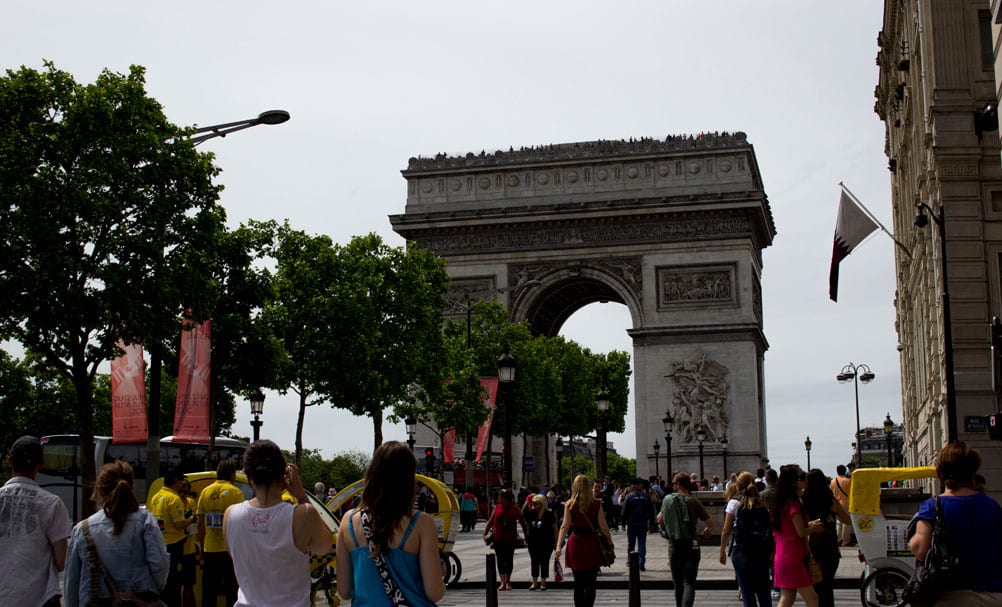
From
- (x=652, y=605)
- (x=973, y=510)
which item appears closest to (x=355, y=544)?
(x=973, y=510)

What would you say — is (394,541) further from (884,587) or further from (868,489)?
(884,587)

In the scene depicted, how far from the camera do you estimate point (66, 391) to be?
75.2 metres

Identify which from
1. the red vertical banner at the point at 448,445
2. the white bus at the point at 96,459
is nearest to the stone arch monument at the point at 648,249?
the red vertical banner at the point at 448,445

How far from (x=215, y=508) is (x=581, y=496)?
4.04 m

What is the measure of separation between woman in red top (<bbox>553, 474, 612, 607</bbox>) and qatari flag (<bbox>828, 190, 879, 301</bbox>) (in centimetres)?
2245

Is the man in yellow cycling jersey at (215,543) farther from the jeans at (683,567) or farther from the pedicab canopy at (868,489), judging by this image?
the pedicab canopy at (868,489)

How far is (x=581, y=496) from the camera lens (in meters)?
14.4

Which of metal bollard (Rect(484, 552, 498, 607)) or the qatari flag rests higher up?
the qatari flag

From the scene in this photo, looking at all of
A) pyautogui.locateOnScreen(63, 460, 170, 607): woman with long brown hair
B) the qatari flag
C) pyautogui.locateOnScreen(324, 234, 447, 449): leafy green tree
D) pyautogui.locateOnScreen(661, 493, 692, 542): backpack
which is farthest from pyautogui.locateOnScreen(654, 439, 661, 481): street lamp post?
pyautogui.locateOnScreen(63, 460, 170, 607): woman with long brown hair

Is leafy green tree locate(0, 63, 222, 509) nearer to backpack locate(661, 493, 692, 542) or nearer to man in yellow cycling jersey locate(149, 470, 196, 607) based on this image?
man in yellow cycling jersey locate(149, 470, 196, 607)

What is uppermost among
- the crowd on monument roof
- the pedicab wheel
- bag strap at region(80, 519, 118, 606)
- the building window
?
the crowd on monument roof

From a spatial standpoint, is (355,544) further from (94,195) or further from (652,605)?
(94,195)

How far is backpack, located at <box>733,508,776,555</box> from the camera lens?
1355cm

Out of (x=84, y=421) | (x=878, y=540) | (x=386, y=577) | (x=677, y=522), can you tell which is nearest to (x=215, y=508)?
(x=677, y=522)
